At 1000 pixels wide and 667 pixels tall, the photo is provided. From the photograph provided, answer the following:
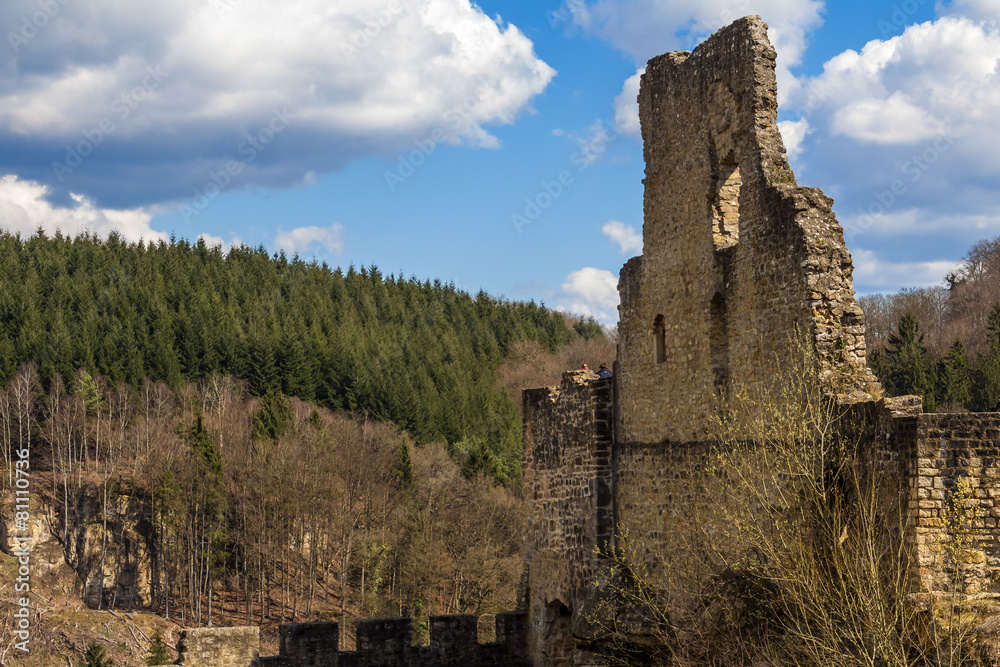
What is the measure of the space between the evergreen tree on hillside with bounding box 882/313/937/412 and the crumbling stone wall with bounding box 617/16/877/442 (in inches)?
1360

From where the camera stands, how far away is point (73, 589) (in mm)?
50062

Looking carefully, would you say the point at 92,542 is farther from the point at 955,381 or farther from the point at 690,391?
the point at 690,391

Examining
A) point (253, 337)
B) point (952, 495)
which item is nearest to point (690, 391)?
point (952, 495)

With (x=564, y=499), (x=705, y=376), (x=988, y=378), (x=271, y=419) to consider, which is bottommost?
(x=564, y=499)

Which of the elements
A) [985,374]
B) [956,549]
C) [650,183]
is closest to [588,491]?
[650,183]

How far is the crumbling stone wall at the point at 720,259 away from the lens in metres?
12.6

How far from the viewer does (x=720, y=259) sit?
14742 millimetres

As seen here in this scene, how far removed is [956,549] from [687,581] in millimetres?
5035

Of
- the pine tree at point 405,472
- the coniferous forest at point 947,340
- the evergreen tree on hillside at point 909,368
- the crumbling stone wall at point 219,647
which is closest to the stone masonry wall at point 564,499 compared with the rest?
the crumbling stone wall at point 219,647

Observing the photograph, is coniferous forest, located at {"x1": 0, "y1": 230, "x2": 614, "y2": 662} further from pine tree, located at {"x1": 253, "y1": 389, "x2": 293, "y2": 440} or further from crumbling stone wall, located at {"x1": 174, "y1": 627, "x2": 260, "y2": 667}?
crumbling stone wall, located at {"x1": 174, "y1": 627, "x2": 260, "y2": 667}

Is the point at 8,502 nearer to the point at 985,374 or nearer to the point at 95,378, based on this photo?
the point at 95,378

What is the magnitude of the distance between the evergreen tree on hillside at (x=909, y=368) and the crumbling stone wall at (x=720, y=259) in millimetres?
34537

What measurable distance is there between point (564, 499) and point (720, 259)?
5.48m

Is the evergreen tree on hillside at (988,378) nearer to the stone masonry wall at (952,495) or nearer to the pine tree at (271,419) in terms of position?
the pine tree at (271,419)
